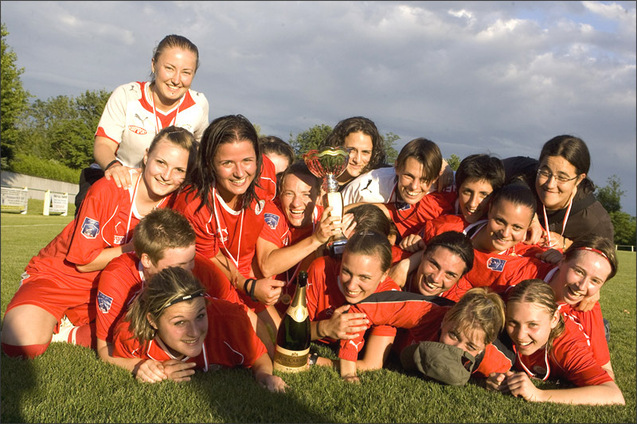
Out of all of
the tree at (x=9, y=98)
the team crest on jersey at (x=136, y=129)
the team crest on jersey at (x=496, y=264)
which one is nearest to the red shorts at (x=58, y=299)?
the team crest on jersey at (x=136, y=129)

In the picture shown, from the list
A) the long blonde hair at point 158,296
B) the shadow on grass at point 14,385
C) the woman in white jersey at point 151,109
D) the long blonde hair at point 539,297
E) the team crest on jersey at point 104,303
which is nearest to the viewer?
the shadow on grass at point 14,385

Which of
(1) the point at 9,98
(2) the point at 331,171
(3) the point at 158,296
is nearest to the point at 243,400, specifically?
(3) the point at 158,296

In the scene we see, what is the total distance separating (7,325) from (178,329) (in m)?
1.79

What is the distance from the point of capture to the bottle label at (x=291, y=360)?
146 inches

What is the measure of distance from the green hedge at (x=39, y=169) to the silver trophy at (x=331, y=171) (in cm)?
4280

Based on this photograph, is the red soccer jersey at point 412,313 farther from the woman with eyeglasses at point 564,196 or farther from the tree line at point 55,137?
the tree line at point 55,137

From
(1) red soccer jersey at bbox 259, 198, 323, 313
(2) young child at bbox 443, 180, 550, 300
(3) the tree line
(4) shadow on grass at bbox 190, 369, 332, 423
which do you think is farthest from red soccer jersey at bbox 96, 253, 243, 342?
(3) the tree line

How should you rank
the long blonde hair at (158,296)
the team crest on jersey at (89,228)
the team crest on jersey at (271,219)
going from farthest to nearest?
the team crest on jersey at (271,219) → the team crest on jersey at (89,228) → the long blonde hair at (158,296)

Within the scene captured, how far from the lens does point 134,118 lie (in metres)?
5.23

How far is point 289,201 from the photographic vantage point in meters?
4.85

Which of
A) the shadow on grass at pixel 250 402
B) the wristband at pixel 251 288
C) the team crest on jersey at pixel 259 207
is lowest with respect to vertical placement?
the shadow on grass at pixel 250 402

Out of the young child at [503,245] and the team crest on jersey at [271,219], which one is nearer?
the young child at [503,245]

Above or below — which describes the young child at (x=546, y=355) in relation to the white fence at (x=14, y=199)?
above

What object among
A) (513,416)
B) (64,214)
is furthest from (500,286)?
(64,214)
